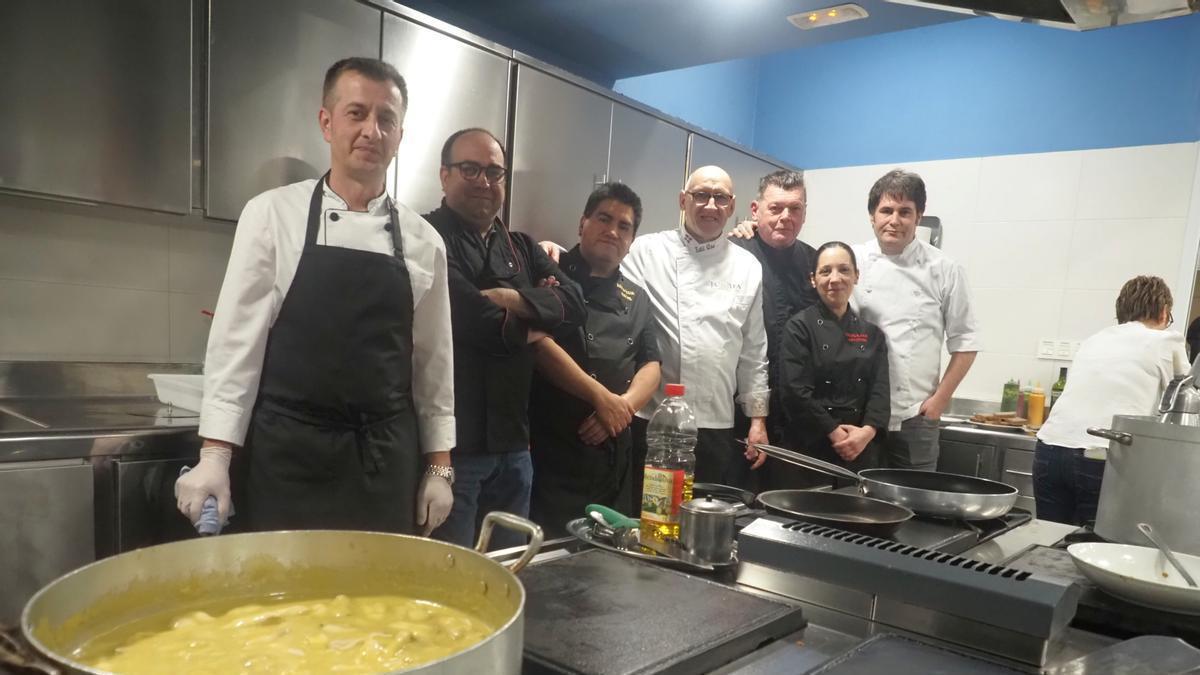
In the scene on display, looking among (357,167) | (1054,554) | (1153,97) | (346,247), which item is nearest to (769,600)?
(1054,554)

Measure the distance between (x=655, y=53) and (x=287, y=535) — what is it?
117 inches

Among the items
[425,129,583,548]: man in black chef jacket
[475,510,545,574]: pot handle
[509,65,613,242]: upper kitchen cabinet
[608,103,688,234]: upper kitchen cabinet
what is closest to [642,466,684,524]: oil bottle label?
[475,510,545,574]: pot handle

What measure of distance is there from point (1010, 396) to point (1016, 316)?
42cm

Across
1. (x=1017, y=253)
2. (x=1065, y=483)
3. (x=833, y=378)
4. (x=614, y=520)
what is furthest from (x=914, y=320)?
(x=614, y=520)

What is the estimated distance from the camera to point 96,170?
1903mm

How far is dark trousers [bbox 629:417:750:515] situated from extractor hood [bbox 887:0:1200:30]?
151 centimetres

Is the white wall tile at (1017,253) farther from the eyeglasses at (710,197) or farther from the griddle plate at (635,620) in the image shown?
the griddle plate at (635,620)

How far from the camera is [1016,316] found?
3725 mm

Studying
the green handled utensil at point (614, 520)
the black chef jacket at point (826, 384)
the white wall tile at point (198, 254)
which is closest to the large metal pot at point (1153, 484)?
the green handled utensil at point (614, 520)

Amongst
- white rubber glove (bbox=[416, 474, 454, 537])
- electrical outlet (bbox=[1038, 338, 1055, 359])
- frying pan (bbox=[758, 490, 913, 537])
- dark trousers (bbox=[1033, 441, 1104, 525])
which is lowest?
dark trousers (bbox=[1033, 441, 1104, 525])

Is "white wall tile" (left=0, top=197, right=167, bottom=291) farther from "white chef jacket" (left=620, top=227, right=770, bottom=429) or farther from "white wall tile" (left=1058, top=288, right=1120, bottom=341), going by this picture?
"white wall tile" (left=1058, top=288, right=1120, bottom=341)

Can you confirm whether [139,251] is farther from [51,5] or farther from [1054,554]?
[1054,554]

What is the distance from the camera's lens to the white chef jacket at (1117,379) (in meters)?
2.63

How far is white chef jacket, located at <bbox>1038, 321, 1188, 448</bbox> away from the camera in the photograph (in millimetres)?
2633
